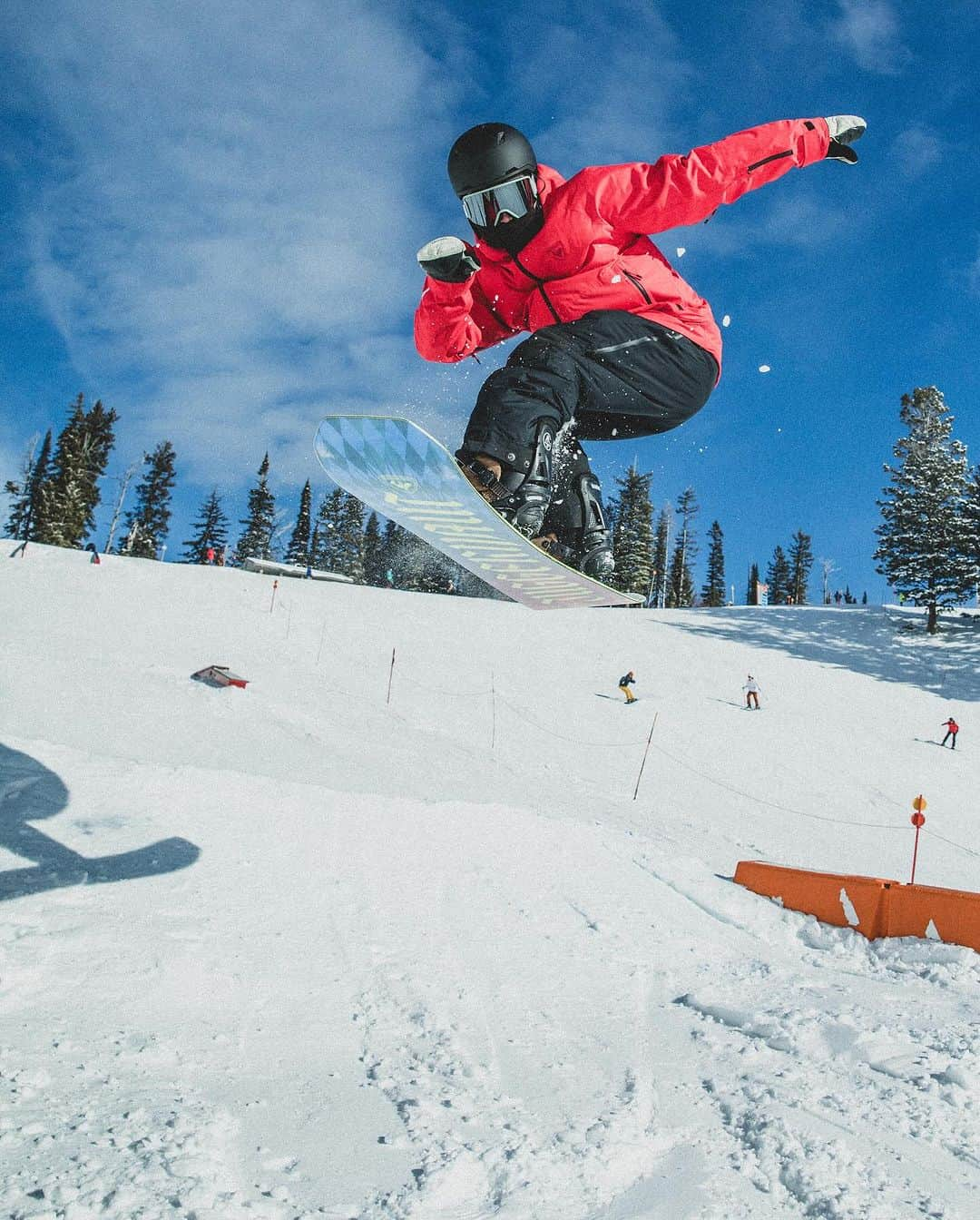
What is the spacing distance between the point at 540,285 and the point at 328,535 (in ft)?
165

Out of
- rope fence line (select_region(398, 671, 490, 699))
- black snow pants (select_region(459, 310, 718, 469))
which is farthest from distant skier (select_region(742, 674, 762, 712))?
black snow pants (select_region(459, 310, 718, 469))

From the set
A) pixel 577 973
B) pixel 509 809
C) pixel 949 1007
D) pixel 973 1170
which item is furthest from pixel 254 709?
pixel 973 1170

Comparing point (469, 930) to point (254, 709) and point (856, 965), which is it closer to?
point (856, 965)

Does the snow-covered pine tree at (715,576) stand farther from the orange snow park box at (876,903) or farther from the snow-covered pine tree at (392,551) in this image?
the orange snow park box at (876,903)

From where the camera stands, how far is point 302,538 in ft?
175

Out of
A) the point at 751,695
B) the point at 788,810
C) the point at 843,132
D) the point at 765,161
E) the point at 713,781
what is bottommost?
the point at 788,810

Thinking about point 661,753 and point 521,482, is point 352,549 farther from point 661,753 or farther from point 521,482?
point 521,482

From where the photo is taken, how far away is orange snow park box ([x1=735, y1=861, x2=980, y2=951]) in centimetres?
570

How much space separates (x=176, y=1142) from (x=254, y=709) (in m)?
9.50

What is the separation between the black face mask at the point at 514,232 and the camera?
316 centimetres

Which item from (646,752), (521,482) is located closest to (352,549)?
(646,752)

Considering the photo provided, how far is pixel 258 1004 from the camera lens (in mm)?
3725

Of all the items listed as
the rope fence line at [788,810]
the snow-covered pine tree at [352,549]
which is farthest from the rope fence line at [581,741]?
the snow-covered pine tree at [352,549]

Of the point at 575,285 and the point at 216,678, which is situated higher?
the point at 575,285
